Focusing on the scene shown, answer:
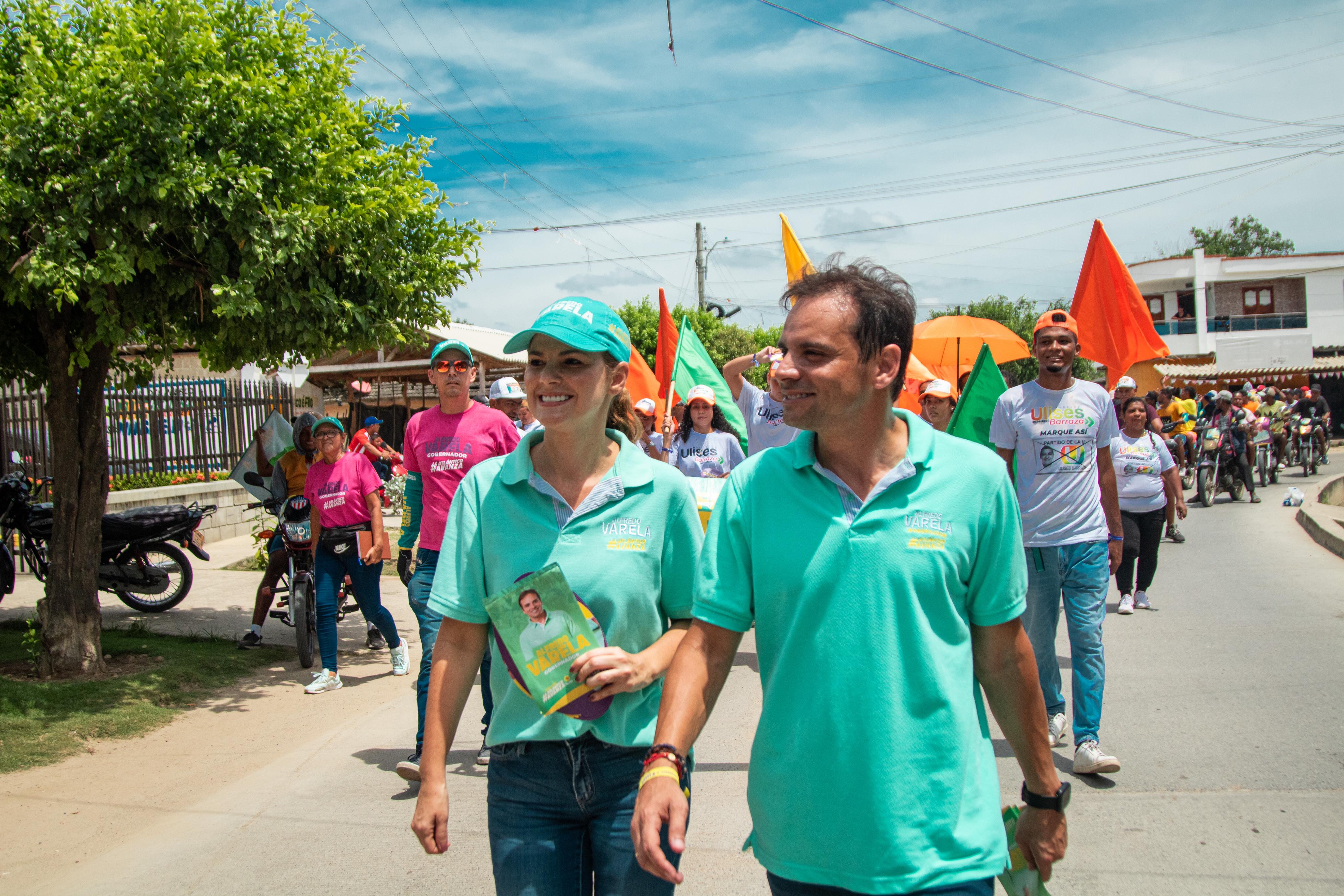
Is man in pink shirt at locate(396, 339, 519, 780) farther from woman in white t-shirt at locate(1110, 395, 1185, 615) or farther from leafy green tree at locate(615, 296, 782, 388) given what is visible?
leafy green tree at locate(615, 296, 782, 388)

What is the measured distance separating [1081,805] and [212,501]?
12.1 meters

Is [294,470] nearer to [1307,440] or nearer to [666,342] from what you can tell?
[666,342]

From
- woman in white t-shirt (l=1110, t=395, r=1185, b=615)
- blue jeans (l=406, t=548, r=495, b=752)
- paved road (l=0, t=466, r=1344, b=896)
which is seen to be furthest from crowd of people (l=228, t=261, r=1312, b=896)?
woman in white t-shirt (l=1110, t=395, r=1185, b=615)

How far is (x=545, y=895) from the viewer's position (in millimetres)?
2146

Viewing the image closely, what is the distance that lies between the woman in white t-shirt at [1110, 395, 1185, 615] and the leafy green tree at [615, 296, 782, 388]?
2423 cm

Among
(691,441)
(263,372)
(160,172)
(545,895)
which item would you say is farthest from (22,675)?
(545,895)

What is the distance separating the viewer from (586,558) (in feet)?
7.61

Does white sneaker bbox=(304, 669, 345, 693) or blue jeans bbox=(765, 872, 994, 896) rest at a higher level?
blue jeans bbox=(765, 872, 994, 896)

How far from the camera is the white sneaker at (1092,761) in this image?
4637mm

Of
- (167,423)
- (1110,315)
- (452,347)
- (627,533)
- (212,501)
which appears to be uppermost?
(1110,315)

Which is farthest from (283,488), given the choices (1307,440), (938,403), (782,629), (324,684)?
(1307,440)

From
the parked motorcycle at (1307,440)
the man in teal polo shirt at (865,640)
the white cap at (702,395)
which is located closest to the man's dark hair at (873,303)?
the man in teal polo shirt at (865,640)

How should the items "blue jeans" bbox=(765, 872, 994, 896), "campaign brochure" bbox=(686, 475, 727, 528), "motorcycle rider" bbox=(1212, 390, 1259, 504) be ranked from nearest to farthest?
"blue jeans" bbox=(765, 872, 994, 896) → "campaign brochure" bbox=(686, 475, 727, 528) → "motorcycle rider" bbox=(1212, 390, 1259, 504)

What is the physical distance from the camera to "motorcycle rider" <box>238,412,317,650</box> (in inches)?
310
